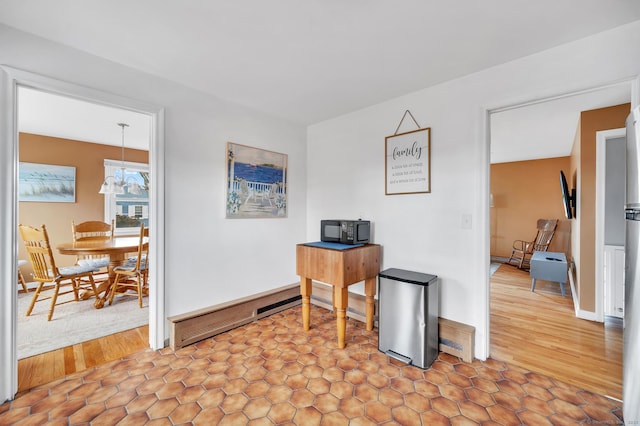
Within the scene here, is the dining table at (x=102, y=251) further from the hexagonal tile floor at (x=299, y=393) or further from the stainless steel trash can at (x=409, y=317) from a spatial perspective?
the stainless steel trash can at (x=409, y=317)

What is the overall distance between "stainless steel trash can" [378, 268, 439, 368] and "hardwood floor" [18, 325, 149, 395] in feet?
6.78

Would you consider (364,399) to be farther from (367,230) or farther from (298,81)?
(298,81)

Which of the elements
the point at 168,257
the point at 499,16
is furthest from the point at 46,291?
the point at 499,16

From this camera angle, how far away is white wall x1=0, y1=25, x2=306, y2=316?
6.61ft

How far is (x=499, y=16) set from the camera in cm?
158

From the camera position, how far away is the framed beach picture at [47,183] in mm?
4020

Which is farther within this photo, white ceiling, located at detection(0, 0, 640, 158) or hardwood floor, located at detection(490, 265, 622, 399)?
hardwood floor, located at detection(490, 265, 622, 399)

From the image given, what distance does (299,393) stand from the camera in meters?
1.79

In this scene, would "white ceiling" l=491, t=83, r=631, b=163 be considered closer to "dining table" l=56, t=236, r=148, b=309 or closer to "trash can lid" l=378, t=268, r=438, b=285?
"trash can lid" l=378, t=268, r=438, b=285

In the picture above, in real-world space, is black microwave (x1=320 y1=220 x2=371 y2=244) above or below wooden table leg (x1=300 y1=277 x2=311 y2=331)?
above

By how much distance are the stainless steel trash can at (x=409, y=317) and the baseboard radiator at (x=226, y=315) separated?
1289mm

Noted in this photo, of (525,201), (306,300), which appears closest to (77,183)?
(306,300)

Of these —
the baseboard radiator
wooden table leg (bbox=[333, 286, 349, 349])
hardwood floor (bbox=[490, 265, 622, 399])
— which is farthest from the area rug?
hardwood floor (bbox=[490, 265, 622, 399])

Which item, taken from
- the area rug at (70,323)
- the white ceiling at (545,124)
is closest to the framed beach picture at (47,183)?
the area rug at (70,323)
